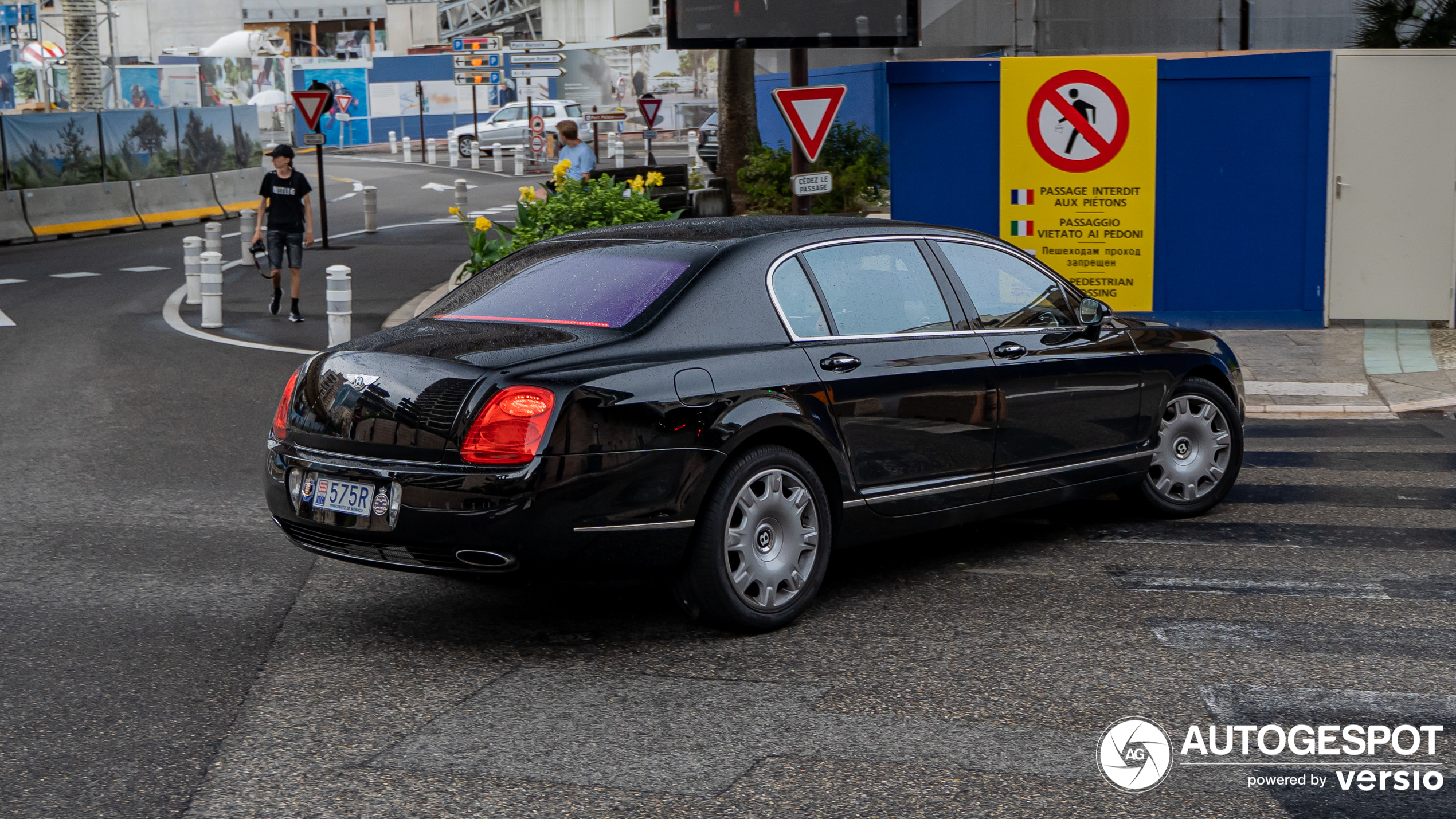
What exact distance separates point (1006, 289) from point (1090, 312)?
0.46 metres

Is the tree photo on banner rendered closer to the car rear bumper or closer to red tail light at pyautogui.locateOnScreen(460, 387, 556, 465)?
the car rear bumper

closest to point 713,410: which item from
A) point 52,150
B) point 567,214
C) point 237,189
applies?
point 567,214

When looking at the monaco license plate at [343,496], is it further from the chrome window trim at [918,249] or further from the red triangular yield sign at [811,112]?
the red triangular yield sign at [811,112]

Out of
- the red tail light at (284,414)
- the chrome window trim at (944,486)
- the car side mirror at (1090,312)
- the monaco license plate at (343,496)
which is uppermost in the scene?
the car side mirror at (1090,312)

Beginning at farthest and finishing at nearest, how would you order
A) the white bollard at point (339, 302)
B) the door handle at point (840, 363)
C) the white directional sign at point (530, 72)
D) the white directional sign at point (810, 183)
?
the white directional sign at point (530, 72) < the white bollard at point (339, 302) < the white directional sign at point (810, 183) < the door handle at point (840, 363)

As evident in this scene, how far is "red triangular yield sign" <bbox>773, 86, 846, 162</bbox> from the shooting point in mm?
12000

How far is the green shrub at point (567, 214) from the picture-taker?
515 inches

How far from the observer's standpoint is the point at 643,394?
5238mm

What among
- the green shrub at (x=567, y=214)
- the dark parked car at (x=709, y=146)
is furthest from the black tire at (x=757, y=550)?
the dark parked car at (x=709, y=146)

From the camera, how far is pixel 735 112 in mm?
23031

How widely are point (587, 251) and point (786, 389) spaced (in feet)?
3.69

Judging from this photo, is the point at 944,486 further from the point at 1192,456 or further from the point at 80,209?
the point at 80,209

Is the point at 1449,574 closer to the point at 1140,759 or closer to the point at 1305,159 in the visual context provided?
the point at 1140,759

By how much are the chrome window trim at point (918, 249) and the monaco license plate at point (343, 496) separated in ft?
5.44
